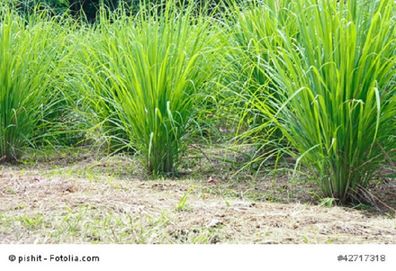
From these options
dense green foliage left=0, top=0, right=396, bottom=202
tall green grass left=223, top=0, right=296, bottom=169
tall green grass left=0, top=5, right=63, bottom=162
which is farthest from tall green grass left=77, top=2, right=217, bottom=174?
tall green grass left=0, top=5, right=63, bottom=162

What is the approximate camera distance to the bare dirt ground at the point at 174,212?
2395 millimetres

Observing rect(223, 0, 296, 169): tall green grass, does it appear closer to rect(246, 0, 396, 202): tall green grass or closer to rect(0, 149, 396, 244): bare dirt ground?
rect(0, 149, 396, 244): bare dirt ground

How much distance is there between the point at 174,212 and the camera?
8.99ft

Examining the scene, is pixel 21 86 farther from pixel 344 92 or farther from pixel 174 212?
pixel 344 92

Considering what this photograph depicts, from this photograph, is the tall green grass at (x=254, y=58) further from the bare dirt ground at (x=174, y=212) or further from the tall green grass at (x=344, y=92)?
the tall green grass at (x=344, y=92)

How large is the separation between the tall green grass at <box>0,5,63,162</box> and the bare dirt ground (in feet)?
1.90

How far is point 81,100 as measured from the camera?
465cm

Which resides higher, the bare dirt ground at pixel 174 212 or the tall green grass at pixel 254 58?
the tall green grass at pixel 254 58

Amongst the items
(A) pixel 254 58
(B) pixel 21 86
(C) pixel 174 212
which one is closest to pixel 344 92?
(C) pixel 174 212

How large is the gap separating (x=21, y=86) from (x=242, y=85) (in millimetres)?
1424

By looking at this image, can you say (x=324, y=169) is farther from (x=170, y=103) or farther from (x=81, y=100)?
(x=81, y=100)

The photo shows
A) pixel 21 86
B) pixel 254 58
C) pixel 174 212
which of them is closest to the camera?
pixel 174 212

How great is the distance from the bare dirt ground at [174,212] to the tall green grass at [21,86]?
579 mm

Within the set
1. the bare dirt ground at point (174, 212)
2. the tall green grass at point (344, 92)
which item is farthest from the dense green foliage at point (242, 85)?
the bare dirt ground at point (174, 212)
